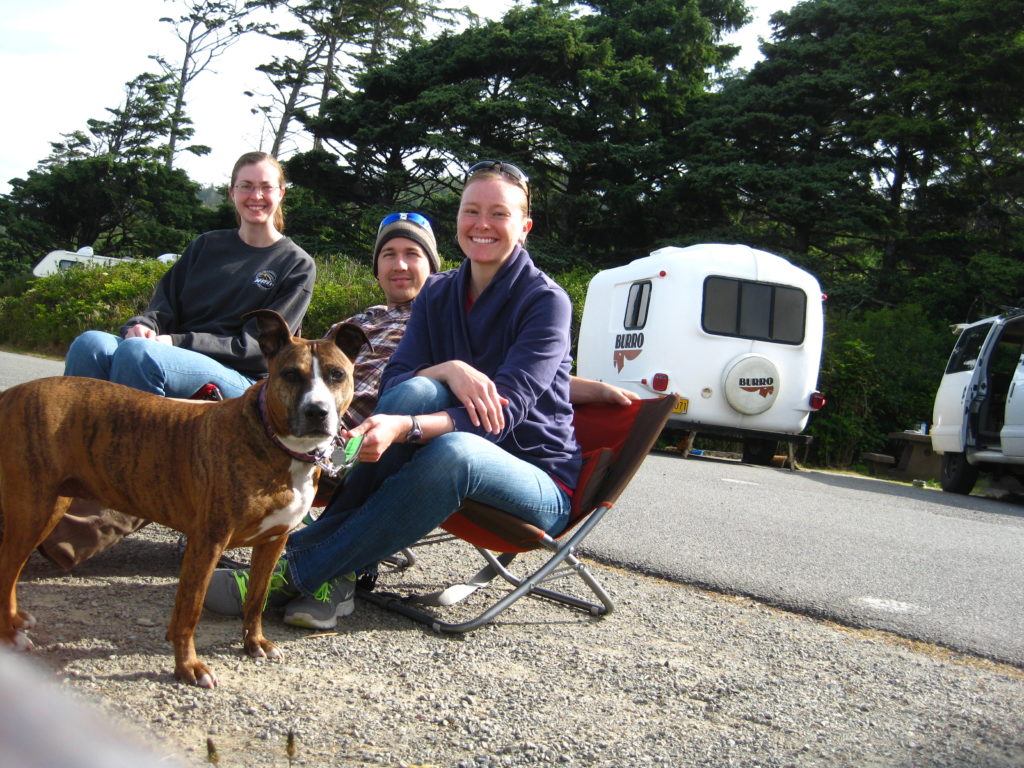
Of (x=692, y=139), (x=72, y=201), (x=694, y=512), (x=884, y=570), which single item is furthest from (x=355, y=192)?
(x=884, y=570)

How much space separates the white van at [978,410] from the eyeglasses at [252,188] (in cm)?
879

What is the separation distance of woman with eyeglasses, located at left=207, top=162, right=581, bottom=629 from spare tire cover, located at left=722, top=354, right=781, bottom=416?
9079 millimetres

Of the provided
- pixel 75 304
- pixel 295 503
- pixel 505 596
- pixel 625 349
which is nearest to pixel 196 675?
pixel 295 503

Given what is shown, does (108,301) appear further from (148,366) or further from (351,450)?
(351,450)

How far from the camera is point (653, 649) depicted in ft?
10.5

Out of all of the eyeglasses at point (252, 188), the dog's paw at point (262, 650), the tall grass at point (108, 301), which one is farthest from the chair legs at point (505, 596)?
the tall grass at point (108, 301)

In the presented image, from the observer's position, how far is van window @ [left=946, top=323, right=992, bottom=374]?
37.7 ft

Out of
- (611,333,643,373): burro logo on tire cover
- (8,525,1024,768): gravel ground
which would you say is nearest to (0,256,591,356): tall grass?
(611,333,643,373): burro logo on tire cover

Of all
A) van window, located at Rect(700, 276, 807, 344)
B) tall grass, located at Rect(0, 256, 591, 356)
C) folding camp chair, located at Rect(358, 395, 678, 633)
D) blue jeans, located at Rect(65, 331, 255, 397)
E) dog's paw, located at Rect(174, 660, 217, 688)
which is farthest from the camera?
tall grass, located at Rect(0, 256, 591, 356)

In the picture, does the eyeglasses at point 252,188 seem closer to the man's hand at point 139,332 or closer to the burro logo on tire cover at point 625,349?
the man's hand at point 139,332

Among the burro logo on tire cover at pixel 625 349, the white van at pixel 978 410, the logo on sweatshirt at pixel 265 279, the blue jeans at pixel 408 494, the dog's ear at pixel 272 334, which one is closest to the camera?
the dog's ear at pixel 272 334

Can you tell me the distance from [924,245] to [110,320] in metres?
18.5

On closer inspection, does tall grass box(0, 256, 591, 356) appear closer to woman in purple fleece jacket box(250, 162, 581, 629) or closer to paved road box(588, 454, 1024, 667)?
paved road box(588, 454, 1024, 667)

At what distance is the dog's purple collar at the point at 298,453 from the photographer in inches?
101
